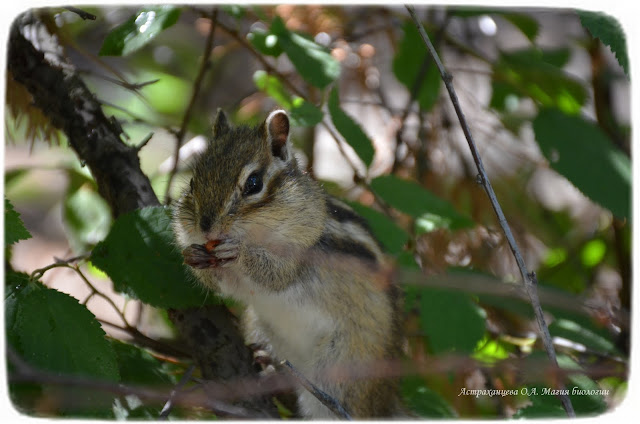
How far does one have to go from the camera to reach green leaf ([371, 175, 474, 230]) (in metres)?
1.42

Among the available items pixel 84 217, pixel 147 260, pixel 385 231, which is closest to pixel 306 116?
pixel 385 231

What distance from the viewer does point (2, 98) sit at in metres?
1.07

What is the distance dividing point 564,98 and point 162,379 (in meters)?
1.19

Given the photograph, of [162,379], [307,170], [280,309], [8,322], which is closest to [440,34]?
[307,170]

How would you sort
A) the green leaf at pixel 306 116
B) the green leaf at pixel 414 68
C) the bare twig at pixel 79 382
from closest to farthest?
the bare twig at pixel 79 382
the green leaf at pixel 306 116
the green leaf at pixel 414 68

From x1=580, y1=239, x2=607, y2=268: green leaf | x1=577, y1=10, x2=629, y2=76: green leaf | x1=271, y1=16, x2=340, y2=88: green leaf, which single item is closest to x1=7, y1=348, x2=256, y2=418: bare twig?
x1=271, y1=16, x2=340, y2=88: green leaf

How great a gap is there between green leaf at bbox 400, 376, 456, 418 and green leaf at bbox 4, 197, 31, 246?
778 millimetres

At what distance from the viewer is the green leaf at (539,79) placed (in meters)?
1.71

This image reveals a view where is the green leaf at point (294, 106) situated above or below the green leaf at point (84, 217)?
above

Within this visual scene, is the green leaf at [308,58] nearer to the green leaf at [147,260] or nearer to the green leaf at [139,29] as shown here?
the green leaf at [139,29]

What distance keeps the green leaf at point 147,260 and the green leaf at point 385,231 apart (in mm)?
403

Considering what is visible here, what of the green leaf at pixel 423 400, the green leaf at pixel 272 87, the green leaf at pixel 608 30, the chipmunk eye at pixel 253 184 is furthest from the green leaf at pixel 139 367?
the green leaf at pixel 608 30

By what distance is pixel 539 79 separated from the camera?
1780mm

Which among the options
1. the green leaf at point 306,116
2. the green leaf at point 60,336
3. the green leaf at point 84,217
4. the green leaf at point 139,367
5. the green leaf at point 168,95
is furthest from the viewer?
the green leaf at point 168,95
